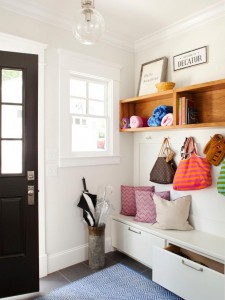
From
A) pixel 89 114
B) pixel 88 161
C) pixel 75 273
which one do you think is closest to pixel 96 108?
pixel 89 114

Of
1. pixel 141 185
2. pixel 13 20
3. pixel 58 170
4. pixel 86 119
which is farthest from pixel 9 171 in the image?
pixel 141 185

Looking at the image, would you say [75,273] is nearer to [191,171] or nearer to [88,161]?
[88,161]

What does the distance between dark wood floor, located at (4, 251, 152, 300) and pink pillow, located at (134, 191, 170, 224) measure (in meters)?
0.50

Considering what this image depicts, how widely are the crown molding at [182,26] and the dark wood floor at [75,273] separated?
262 centimetres

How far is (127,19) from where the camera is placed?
2.61m

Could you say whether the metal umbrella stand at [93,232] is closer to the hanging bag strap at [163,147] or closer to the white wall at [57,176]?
the white wall at [57,176]

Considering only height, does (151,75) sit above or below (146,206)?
above

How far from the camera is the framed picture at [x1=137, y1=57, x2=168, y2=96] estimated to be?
9.41 ft

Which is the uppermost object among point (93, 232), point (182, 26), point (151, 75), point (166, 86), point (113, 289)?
point (182, 26)

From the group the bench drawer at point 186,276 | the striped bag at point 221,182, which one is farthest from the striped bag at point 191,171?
the bench drawer at point 186,276

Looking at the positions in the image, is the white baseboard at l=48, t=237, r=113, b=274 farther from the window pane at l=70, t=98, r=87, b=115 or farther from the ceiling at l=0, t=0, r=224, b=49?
the ceiling at l=0, t=0, r=224, b=49

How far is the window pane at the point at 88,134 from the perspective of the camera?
9.33 ft

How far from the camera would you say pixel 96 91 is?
9.91ft

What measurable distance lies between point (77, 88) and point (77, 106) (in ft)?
0.69
